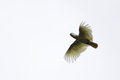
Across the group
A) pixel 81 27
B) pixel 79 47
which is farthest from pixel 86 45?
pixel 81 27

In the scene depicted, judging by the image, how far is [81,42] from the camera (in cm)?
1300

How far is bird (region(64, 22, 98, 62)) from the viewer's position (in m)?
12.6

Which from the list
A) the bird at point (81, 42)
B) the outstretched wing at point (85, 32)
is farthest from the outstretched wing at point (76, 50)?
the outstretched wing at point (85, 32)

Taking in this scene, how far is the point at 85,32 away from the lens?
12734 millimetres

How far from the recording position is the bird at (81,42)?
12617mm

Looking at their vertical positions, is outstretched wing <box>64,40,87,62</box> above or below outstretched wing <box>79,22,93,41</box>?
below

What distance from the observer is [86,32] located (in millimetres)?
12758

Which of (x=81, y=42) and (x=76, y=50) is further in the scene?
(x=76, y=50)

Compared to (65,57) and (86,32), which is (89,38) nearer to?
(86,32)

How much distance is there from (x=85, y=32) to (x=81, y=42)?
521 millimetres

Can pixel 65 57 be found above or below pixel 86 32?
below

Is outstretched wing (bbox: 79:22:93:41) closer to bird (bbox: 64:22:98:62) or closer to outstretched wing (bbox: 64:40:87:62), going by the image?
bird (bbox: 64:22:98:62)

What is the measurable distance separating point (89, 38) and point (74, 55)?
1310 mm

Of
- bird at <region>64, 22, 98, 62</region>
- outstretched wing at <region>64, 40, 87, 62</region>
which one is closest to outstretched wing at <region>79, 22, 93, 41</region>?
bird at <region>64, 22, 98, 62</region>
